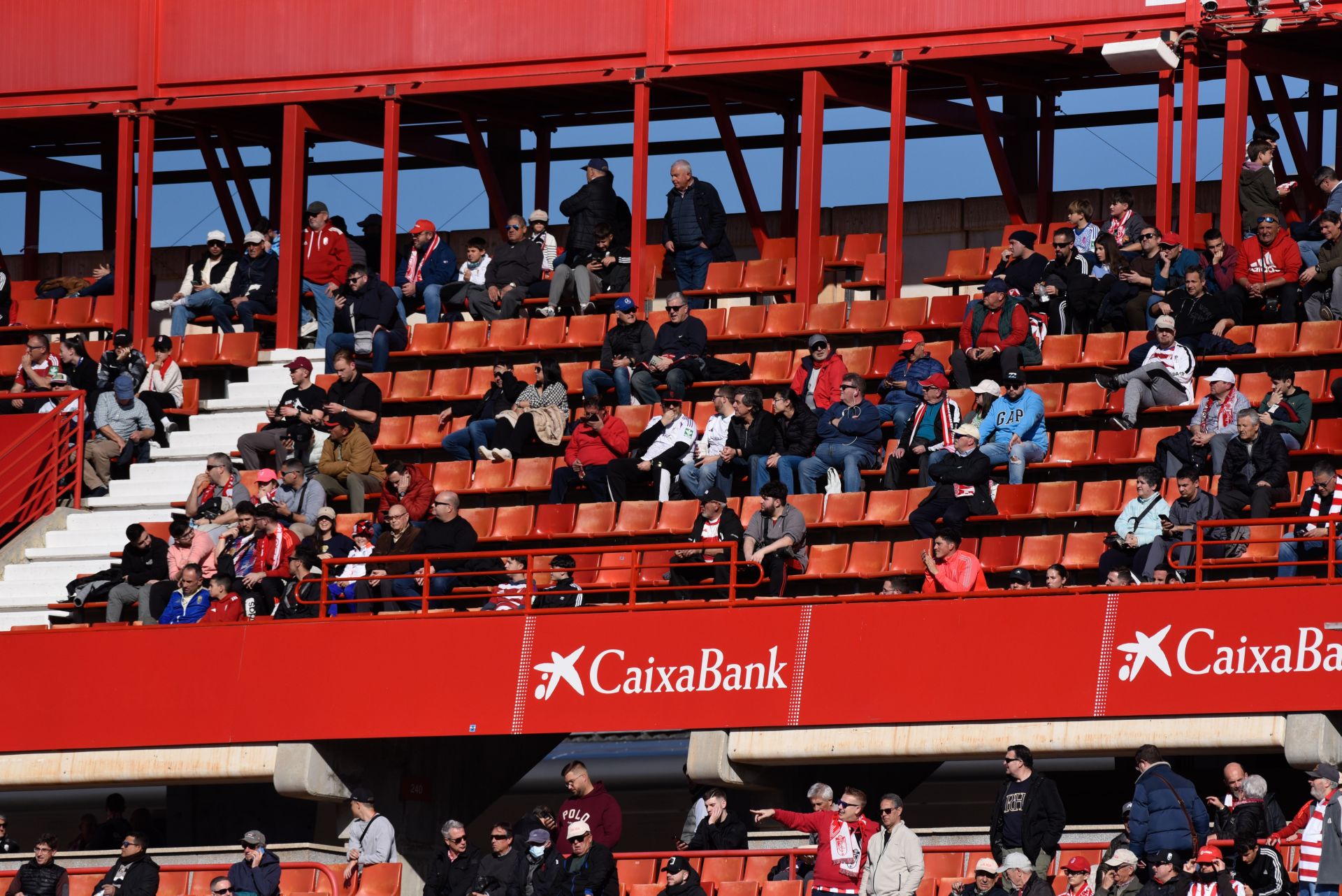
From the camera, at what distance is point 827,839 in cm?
1681

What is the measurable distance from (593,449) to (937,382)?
286cm

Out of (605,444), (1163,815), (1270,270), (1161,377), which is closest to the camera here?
(1163,815)

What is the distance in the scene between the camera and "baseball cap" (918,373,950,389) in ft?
68.4

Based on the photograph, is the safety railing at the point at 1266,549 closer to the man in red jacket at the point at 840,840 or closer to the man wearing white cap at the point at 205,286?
the man in red jacket at the point at 840,840

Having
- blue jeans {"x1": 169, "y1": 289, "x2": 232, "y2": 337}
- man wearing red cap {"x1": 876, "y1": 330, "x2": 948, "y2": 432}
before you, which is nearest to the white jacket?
man wearing red cap {"x1": 876, "y1": 330, "x2": 948, "y2": 432}

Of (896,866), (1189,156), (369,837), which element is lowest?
(369,837)

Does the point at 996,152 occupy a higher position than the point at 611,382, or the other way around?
the point at 996,152

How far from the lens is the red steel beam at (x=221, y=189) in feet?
94.2

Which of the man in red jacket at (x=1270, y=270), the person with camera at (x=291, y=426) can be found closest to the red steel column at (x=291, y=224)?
the person with camera at (x=291, y=426)

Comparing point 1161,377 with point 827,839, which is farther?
point 1161,377

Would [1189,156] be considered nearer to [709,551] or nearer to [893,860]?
[709,551]

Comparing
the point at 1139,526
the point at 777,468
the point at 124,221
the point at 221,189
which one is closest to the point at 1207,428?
the point at 1139,526

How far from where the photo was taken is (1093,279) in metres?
22.1

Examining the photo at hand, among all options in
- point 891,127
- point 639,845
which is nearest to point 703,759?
point 639,845
